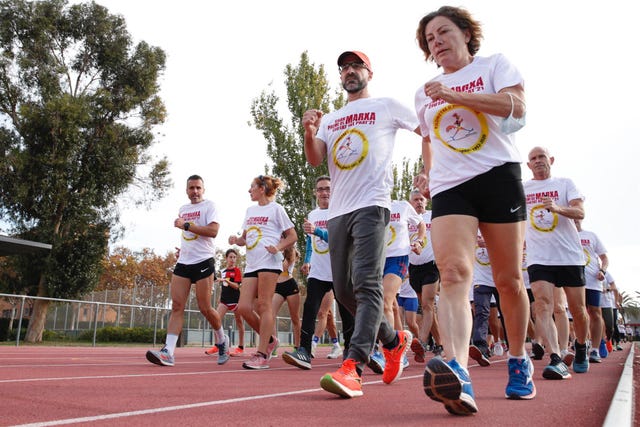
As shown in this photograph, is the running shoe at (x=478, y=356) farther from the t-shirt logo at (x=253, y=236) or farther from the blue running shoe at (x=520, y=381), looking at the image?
the blue running shoe at (x=520, y=381)

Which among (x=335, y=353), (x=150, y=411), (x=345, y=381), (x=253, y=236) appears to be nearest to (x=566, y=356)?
(x=253, y=236)

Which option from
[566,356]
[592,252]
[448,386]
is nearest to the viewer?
[448,386]

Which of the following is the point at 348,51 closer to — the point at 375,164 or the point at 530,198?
the point at 375,164

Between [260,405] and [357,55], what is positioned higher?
[357,55]

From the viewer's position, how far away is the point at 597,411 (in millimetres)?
2986

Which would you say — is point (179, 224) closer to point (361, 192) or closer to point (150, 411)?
point (361, 192)

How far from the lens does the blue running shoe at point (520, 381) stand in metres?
3.37

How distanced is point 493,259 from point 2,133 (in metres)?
24.8

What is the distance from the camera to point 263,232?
721 cm

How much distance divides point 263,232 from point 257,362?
1.60 m

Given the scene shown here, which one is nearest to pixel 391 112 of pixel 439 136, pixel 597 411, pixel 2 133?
pixel 439 136

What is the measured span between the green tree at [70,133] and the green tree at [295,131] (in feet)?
16.7

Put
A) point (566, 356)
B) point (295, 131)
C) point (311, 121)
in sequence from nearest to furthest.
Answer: point (311, 121), point (566, 356), point (295, 131)

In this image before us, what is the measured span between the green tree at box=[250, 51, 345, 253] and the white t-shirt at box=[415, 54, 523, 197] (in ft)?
77.8
